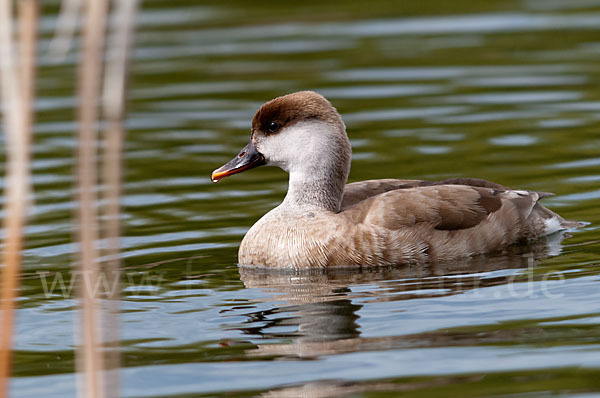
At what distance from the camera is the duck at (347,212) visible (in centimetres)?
788

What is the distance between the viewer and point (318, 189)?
834 cm

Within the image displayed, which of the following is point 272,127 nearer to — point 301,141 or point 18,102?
point 301,141

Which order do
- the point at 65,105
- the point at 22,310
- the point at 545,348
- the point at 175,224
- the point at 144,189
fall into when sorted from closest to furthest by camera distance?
the point at 545,348 < the point at 22,310 < the point at 175,224 < the point at 144,189 < the point at 65,105

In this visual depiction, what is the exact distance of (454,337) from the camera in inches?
228

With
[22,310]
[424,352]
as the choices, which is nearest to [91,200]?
[424,352]

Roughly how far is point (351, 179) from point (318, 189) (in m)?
2.52

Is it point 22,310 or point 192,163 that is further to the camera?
point 192,163

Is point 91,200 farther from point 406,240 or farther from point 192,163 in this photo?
point 192,163

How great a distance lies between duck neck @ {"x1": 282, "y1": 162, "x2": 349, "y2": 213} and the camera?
831 cm

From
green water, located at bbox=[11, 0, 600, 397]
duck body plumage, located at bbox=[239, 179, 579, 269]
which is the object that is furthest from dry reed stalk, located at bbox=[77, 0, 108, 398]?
duck body plumage, located at bbox=[239, 179, 579, 269]

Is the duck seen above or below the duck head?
below

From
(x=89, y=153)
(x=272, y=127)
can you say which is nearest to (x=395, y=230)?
(x=272, y=127)

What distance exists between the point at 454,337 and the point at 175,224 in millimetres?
4081

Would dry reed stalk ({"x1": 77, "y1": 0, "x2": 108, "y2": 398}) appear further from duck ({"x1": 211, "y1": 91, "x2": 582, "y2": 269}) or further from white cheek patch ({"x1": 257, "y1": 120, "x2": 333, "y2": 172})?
white cheek patch ({"x1": 257, "y1": 120, "x2": 333, "y2": 172})
